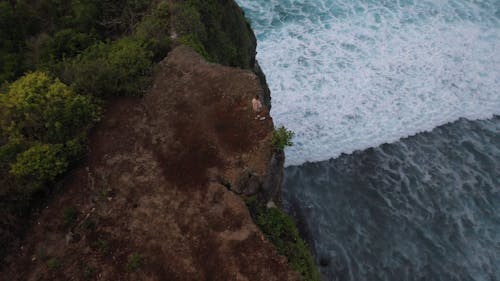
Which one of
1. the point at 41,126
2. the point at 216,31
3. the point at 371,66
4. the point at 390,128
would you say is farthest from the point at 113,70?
the point at 371,66

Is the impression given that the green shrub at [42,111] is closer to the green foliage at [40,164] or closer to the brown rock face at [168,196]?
the green foliage at [40,164]

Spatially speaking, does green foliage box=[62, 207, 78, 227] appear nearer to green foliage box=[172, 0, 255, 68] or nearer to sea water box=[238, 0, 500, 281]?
green foliage box=[172, 0, 255, 68]

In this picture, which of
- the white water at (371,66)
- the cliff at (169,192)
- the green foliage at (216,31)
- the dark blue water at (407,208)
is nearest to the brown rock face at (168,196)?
the cliff at (169,192)

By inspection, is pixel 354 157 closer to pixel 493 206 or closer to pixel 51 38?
pixel 493 206

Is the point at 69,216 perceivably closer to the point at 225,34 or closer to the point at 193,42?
the point at 193,42

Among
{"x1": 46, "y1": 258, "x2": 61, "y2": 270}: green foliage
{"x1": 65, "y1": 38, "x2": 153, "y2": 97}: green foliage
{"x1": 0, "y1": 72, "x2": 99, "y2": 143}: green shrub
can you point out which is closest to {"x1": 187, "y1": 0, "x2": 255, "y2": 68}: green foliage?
{"x1": 65, "y1": 38, "x2": 153, "y2": 97}: green foliage
